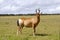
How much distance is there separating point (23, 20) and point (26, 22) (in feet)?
1.21

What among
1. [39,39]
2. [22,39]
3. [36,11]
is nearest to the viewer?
[22,39]

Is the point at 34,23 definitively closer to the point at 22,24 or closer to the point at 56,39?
the point at 22,24

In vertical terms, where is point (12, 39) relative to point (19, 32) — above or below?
above

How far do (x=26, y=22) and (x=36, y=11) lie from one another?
1.56 metres

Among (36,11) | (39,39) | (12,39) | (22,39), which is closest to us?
(12,39)

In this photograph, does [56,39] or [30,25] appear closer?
[56,39]

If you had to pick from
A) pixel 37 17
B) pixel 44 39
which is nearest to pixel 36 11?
pixel 37 17

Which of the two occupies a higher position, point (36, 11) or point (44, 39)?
point (36, 11)

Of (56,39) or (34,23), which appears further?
(34,23)

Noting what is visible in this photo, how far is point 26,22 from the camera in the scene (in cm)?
2164

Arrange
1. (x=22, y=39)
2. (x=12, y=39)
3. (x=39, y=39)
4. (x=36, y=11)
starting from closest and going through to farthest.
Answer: (x=12, y=39), (x=22, y=39), (x=39, y=39), (x=36, y=11)

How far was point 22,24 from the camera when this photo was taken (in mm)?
21875

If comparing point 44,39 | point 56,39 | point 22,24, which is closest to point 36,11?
point 22,24

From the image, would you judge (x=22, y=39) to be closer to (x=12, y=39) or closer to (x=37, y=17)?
(x=12, y=39)
